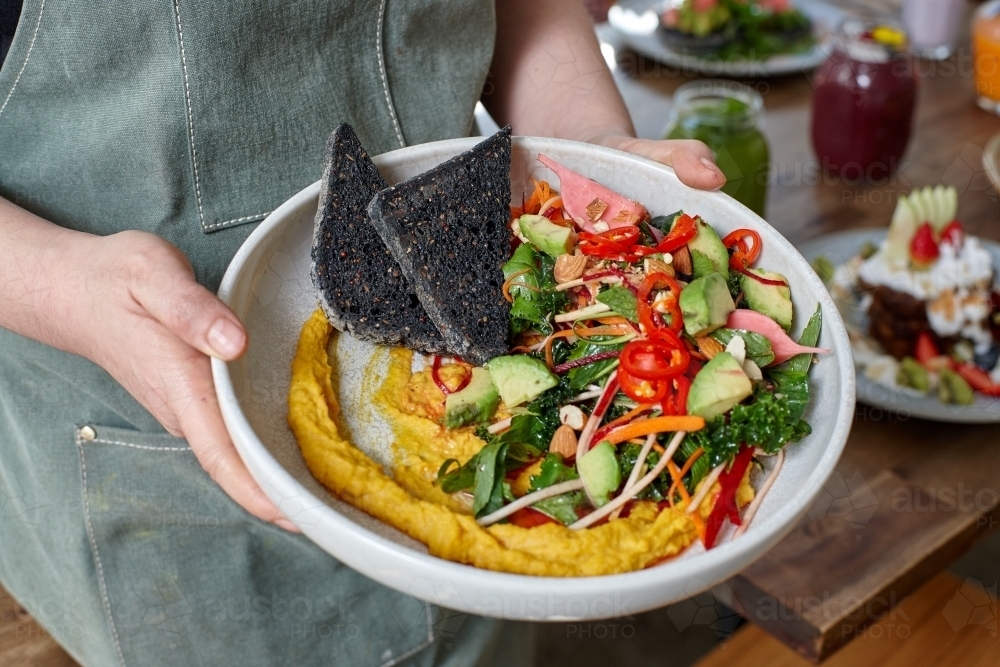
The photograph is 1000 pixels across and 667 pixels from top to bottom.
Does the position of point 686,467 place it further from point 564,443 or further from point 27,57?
point 27,57

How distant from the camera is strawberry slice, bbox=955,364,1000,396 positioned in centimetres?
227

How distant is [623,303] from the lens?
1.39 metres

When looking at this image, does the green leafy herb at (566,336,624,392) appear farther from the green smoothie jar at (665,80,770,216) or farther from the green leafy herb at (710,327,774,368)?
the green smoothie jar at (665,80,770,216)

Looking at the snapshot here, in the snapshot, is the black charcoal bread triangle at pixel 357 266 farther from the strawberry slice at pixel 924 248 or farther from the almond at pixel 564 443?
the strawberry slice at pixel 924 248

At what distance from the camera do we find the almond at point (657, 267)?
1406 millimetres

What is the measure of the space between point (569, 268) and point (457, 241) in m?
0.20

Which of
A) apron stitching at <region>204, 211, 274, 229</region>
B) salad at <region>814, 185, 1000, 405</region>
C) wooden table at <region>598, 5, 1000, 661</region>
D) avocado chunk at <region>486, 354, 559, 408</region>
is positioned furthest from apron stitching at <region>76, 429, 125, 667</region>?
salad at <region>814, 185, 1000, 405</region>

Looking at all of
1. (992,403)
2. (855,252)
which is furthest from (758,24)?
(992,403)

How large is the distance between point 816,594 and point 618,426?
82 cm

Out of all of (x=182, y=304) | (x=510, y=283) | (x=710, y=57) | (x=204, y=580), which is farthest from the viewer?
(x=710, y=57)

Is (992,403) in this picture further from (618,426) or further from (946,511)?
(618,426)

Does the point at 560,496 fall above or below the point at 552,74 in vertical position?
below

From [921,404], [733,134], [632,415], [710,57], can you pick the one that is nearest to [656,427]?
[632,415]

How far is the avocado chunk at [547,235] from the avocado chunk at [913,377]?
4.17ft
